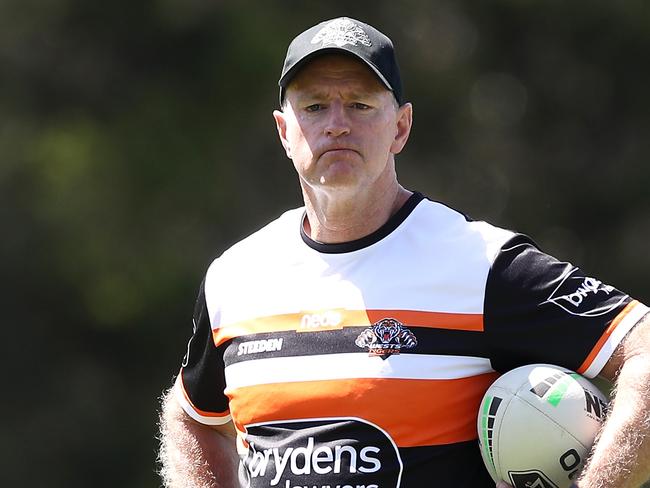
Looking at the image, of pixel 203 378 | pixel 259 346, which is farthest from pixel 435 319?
pixel 203 378

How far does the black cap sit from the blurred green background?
6567mm

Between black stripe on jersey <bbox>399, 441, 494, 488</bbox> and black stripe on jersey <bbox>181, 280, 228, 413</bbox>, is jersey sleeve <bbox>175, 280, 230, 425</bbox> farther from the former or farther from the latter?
black stripe on jersey <bbox>399, 441, 494, 488</bbox>

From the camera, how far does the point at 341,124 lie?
3.66 metres

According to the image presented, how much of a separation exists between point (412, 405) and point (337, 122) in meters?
0.83

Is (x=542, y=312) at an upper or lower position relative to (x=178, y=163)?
upper

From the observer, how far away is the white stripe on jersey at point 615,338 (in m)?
3.37

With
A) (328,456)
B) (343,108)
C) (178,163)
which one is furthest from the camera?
(178,163)

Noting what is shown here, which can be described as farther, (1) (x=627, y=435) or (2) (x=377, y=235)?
(2) (x=377, y=235)

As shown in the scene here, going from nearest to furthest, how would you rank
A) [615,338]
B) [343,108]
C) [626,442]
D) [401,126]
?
[626,442] → [615,338] → [343,108] → [401,126]

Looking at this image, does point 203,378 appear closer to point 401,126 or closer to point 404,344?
point 404,344

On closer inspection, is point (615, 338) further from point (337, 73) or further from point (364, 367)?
point (337, 73)

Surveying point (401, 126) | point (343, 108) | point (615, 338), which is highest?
point (343, 108)

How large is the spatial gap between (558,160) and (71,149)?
13.8 feet

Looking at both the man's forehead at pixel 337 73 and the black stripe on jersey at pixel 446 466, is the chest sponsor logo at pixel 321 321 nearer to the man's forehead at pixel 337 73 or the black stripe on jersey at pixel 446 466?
the black stripe on jersey at pixel 446 466
